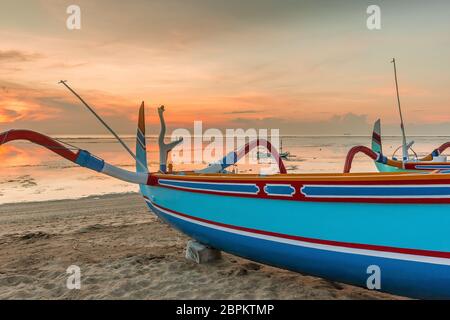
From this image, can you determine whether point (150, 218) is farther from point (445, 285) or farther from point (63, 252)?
point (445, 285)

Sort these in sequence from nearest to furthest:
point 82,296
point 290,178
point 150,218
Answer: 1. point 290,178
2. point 82,296
3. point 150,218

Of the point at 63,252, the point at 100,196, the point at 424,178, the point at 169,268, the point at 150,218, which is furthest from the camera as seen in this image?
the point at 100,196

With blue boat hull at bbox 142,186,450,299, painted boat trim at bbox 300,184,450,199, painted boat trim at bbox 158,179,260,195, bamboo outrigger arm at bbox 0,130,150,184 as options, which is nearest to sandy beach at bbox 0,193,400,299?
blue boat hull at bbox 142,186,450,299

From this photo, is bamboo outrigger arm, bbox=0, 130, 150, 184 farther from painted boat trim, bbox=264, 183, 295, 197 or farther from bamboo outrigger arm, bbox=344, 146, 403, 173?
bamboo outrigger arm, bbox=344, 146, 403, 173

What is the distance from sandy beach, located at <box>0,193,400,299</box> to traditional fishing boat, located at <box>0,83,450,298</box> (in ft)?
1.70

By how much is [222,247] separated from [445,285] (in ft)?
9.09

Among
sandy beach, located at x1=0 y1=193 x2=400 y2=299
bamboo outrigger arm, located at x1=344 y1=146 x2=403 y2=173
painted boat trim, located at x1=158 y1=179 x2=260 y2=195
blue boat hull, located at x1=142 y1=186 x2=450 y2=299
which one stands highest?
bamboo outrigger arm, located at x1=344 y1=146 x2=403 y2=173

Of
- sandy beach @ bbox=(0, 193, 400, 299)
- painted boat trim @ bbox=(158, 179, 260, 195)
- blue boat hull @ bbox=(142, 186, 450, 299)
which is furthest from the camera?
sandy beach @ bbox=(0, 193, 400, 299)

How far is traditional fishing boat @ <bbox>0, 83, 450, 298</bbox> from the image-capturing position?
3.18 metres

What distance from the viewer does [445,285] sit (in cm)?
323

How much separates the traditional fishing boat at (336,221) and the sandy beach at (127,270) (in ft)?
1.70

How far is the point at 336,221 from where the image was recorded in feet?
11.9

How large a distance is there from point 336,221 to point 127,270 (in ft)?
11.2
